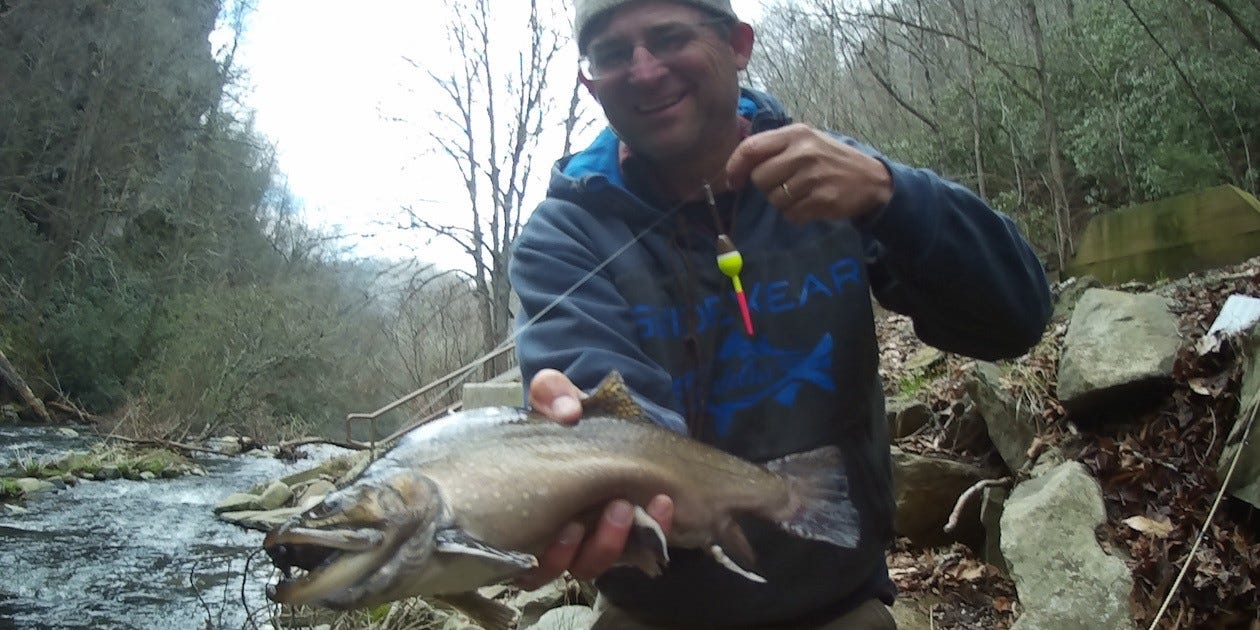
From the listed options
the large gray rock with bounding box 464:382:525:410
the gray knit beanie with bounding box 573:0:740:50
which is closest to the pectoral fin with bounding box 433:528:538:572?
the gray knit beanie with bounding box 573:0:740:50

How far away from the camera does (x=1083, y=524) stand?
13.0 ft

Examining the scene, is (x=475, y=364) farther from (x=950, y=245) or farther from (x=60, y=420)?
(x=60, y=420)

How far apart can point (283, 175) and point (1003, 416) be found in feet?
115

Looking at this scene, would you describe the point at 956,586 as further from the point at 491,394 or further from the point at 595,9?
the point at 491,394

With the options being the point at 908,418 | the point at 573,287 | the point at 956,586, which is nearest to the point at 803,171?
the point at 573,287

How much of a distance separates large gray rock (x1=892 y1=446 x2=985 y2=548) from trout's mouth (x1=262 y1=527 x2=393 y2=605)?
4.31m

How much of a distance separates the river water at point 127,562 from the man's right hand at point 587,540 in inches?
136

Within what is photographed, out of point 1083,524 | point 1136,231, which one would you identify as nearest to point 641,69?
point 1083,524

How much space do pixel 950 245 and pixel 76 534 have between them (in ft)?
32.8

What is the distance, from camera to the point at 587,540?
1.73m

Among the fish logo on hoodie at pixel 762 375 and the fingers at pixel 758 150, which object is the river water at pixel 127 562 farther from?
the fingers at pixel 758 150

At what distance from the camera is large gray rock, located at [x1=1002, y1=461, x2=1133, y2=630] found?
3639 mm

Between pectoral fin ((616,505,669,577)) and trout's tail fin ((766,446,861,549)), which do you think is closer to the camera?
pectoral fin ((616,505,669,577))

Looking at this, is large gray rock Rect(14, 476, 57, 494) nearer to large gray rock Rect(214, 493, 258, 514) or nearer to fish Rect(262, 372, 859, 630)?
large gray rock Rect(214, 493, 258, 514)
